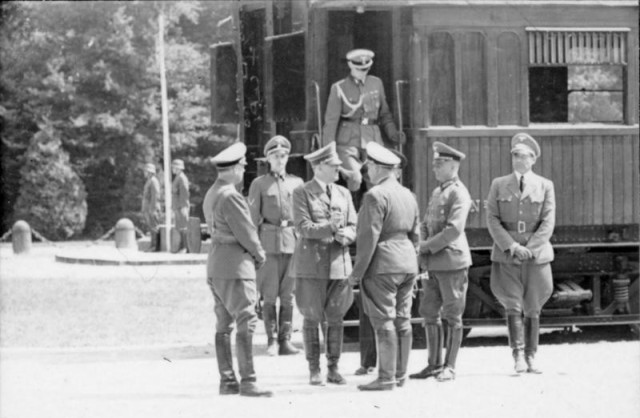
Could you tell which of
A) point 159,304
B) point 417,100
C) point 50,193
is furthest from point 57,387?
point 50,193

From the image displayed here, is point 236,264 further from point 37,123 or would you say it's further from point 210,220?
point 37,123

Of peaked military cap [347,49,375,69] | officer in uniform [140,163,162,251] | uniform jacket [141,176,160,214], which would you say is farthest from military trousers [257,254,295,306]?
uniform jacket [141,176,160,214]

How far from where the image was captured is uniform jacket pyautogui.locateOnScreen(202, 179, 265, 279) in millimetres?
11461

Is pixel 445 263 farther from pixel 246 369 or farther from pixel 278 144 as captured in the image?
pixel 278 144

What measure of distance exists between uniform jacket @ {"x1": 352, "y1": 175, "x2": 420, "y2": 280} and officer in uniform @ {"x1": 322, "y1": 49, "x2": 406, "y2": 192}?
101 inches

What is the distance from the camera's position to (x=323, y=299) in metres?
12.3

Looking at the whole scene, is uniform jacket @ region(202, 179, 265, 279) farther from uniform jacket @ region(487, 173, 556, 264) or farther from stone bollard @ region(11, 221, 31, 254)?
stone bollard @ region(11, 221, 31, 254)

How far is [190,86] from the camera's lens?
4506 centimetres

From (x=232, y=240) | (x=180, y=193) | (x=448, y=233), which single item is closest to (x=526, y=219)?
(x=448, y=233)

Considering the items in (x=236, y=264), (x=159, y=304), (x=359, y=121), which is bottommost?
(x=159, y=304)

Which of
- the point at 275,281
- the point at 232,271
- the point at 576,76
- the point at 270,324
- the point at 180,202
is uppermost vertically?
the point at 576,76

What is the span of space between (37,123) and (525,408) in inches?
1389

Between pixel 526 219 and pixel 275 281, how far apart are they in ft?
10.3

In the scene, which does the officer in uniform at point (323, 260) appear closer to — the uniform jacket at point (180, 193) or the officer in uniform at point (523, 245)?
the officer in uniform at point (523, 245)
